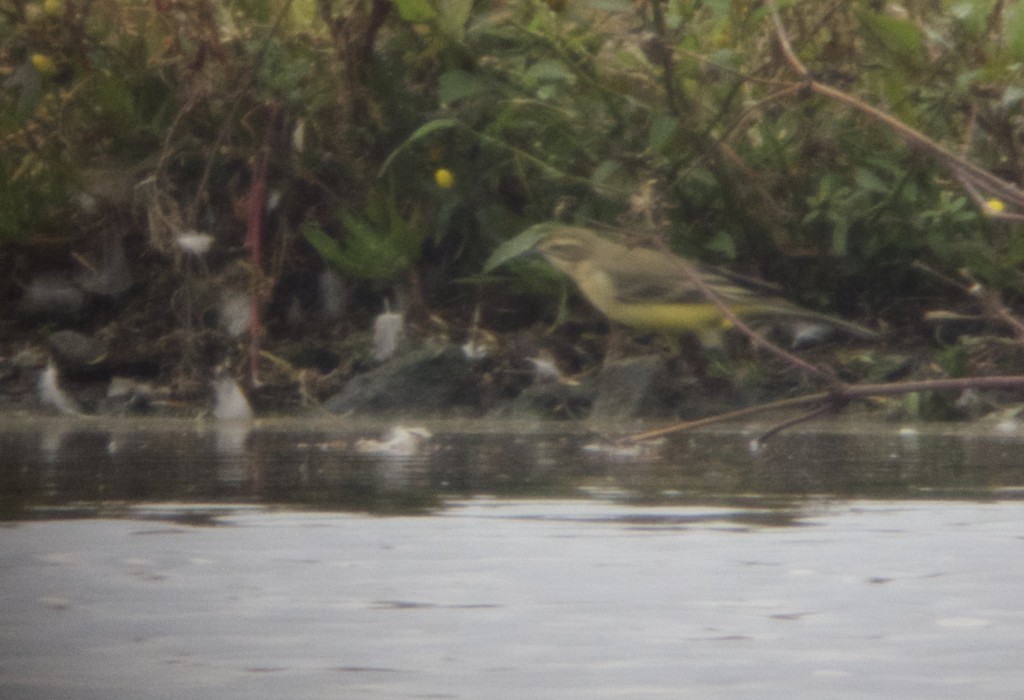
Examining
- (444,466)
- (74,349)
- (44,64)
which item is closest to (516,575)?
(444,466)

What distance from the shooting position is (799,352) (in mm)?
6852

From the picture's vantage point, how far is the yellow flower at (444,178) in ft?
22.5

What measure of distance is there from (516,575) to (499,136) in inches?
146

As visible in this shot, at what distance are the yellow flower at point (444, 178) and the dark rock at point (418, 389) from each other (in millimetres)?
617

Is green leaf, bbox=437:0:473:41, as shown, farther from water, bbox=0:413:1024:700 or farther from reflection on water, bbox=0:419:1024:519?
water, bbox=0:413:1024:700

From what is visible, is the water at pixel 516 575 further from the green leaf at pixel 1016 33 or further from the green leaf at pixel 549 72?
the green leaf at pixel 549 72

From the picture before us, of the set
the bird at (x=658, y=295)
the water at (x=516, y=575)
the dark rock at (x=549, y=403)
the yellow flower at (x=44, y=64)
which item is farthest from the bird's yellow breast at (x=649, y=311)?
the yellow flower at (x=44, y=64)

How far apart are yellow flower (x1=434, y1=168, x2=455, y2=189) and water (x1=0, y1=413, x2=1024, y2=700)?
5.89 ft

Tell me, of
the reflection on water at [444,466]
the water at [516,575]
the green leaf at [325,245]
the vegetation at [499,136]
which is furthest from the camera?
the green leaf at [325,245]

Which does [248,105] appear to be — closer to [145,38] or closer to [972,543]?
[145,38]

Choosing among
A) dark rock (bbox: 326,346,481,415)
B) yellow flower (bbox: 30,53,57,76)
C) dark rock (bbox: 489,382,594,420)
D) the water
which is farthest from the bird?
yellow flower (bbox: 30,53,57,76)

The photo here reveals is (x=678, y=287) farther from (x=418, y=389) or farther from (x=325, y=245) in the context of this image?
(x=325, y=245)

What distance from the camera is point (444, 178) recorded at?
270 inches

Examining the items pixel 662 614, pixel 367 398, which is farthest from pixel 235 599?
pixel 367 398
